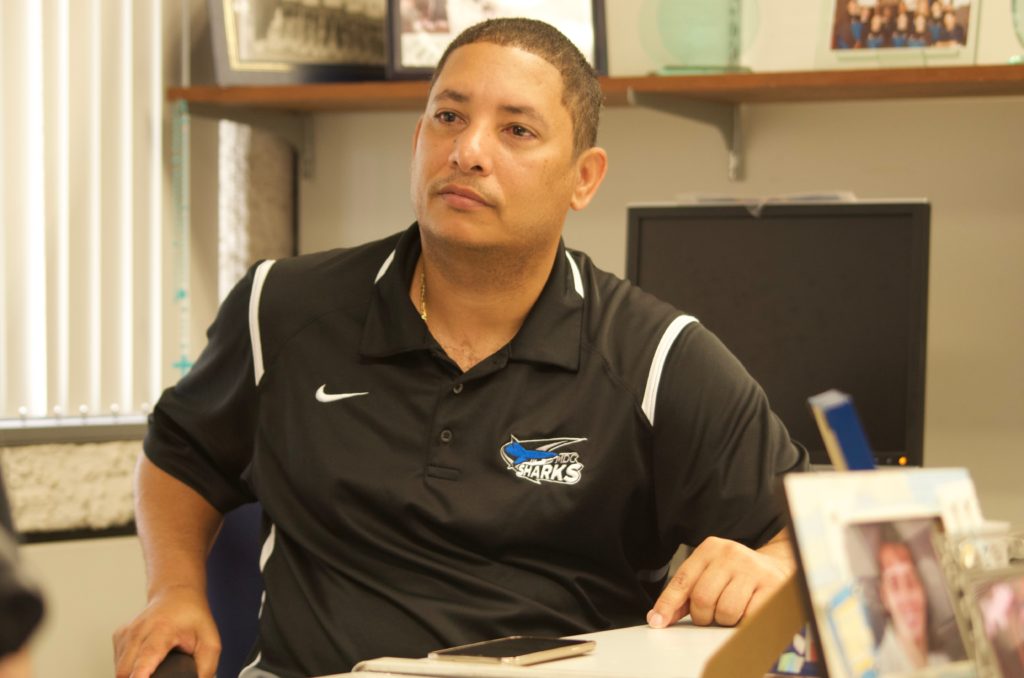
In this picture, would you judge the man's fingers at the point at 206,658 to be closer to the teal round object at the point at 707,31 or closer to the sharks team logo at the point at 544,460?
the sharks team logo at the point at 544,460

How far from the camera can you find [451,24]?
2.67 meters

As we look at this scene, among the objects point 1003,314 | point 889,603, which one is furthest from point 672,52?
point 889,603

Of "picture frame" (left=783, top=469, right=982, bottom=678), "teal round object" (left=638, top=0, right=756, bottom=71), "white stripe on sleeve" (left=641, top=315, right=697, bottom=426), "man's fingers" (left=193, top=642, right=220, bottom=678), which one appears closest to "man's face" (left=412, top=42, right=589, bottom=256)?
"white stripe on sleeve" (left=641, top=315, right=697, bottom=426)

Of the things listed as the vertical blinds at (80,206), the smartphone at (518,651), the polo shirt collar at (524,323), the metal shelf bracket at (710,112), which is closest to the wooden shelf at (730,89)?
the metal shelf bracket at (710,112)

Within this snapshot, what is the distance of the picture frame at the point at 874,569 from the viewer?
0.75m

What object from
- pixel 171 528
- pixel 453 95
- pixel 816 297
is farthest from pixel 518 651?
pixel 816 297

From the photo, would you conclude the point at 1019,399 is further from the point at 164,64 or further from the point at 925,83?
the point at 164,64

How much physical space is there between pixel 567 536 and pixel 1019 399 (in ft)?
4.31

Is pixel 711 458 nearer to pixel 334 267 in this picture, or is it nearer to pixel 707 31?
pixel 334 267

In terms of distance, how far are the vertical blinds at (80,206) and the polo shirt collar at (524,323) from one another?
1.11 metres

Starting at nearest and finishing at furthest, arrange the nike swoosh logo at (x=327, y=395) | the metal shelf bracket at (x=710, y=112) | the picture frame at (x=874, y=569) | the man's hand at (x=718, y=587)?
the picture frame at (x=874, y=569) < the man's hand at (x=718, y=587) < the nike swoosh logo at (x=327, y=395) < the metal shelf bracket at (x=710, y=112)

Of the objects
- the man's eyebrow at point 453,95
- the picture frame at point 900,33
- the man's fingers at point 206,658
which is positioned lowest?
the man's fingers at point 206,658

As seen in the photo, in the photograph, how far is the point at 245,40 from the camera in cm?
279

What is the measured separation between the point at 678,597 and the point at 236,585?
2.17ft
